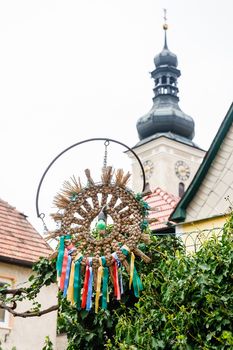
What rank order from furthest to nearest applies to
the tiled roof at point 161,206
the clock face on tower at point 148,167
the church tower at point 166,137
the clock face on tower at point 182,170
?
the clock face on tower at point 182,170 < the clock face on tower at point 148,167 < the church tower at point 166,137 < the tiled roof at point 161,206

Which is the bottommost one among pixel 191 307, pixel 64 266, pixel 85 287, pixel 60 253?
pixel 191 307

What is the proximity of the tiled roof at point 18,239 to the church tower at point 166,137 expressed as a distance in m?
34.7

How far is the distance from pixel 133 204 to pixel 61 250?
2.86 feet

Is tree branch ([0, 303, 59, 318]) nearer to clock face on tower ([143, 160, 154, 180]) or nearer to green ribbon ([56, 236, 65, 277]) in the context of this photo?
green ribbon ([56, 236, 65, 277])

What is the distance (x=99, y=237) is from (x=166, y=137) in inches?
1794

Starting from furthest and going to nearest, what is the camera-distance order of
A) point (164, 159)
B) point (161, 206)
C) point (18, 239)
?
point (164, 159), point (18, 239), point (161, 206)

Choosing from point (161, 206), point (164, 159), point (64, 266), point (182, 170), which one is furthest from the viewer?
point (182, 170)

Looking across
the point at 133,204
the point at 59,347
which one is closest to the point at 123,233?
the point at 133,204

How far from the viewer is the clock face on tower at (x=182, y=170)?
2180 inches

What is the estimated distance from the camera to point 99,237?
8555 millimetres

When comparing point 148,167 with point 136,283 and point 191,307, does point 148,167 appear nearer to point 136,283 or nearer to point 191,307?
point 136,283

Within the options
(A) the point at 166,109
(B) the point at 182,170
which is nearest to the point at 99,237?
(A) the point at 166,109

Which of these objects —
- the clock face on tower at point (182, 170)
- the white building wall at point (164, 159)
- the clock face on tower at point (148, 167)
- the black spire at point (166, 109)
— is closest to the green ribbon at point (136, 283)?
the white building wall at point (164, 159)

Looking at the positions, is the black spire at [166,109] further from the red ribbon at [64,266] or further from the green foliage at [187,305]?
the red ribbon at [64,266]
